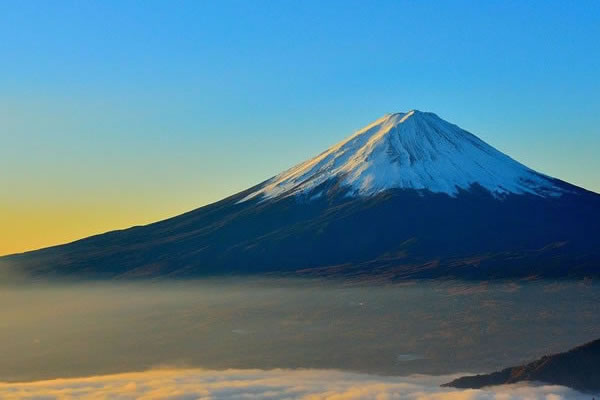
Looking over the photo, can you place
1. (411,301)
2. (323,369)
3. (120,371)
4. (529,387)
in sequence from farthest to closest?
(411,301)
(120,371)
(323,369)
(529,387)

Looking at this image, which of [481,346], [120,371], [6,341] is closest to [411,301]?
[481,346]

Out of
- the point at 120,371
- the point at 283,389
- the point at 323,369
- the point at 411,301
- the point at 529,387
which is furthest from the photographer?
the point at 411,301

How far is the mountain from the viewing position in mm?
96250

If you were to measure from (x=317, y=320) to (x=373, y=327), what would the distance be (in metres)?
13.2

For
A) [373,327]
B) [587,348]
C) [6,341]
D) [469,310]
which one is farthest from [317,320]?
[587,348]

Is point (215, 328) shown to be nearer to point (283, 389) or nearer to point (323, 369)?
point (323, 369)

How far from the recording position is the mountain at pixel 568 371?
96.2m

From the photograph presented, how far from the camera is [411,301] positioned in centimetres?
19275

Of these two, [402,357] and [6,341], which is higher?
[6,341]

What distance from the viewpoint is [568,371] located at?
98.2 meters

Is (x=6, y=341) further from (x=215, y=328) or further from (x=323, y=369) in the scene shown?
(x=323, y=369)

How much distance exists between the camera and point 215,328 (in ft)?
627

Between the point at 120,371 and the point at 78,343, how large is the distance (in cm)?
3468

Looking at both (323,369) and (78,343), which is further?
(78,343)
